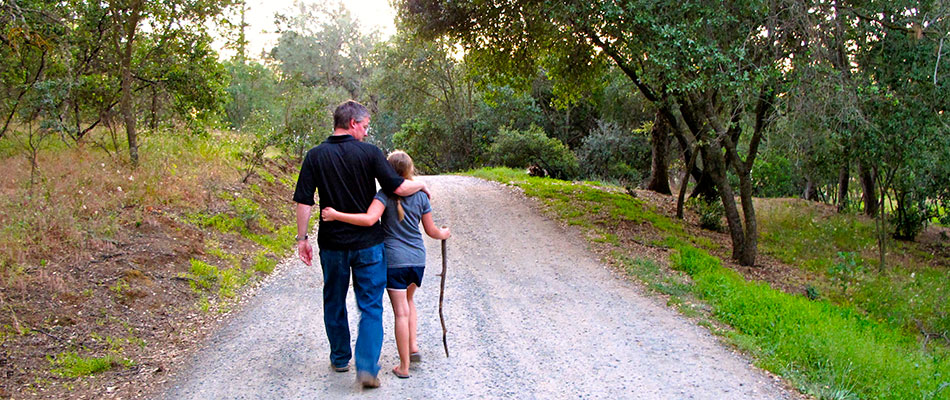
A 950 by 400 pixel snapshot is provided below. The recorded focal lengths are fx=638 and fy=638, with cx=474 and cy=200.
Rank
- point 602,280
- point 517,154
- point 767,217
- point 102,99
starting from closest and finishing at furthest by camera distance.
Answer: point 602,280 → point 102,99 → point 767,217 → point 517,154

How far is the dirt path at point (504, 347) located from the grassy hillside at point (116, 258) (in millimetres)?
503

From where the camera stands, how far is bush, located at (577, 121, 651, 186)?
990 inches

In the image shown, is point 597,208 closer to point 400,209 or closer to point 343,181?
point 400,209

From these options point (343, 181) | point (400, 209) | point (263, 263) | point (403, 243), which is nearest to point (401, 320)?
point (403, 243)

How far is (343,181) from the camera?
432cm

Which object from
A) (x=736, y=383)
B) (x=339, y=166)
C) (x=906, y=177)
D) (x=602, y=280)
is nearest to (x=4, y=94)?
(x=339, y=166)

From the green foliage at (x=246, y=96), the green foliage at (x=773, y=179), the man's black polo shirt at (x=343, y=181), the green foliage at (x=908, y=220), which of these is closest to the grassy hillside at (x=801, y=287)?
the green foliage at (x=908, y=220)

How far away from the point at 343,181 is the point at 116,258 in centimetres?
407

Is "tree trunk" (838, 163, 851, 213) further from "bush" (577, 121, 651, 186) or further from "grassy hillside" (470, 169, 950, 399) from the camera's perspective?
"bush" (577, 121, 651, 186)

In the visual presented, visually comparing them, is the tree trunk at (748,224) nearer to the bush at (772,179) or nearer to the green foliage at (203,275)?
the green foliage at (203,275)

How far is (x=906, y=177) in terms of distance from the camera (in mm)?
13094

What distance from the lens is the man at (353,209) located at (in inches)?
171

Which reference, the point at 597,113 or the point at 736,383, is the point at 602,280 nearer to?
the point at 736,383

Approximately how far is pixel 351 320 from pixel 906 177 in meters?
12.3
